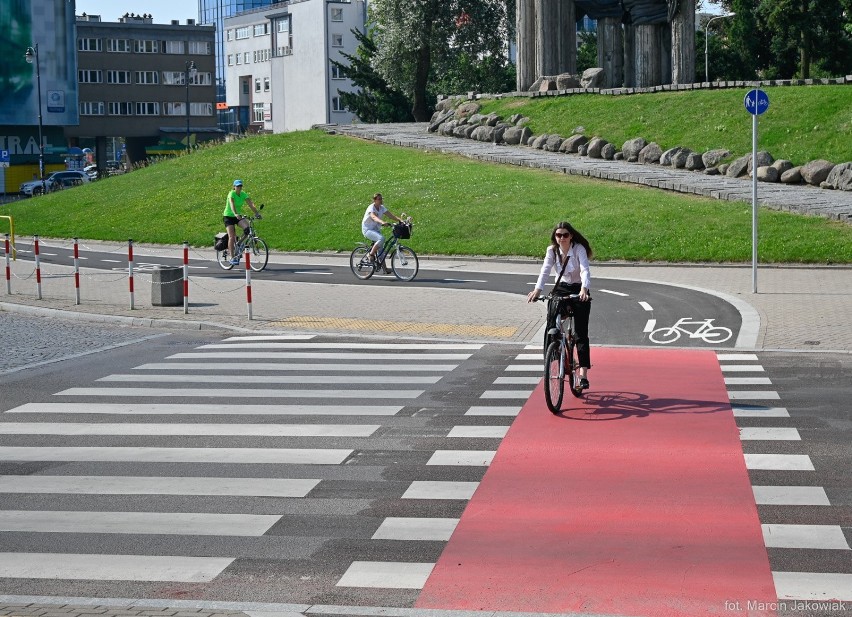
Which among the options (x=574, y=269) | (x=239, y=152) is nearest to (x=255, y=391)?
(x=574, y=269)

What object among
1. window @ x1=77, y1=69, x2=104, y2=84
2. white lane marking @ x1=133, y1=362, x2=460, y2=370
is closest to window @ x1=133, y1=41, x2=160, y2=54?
window @ x1=77, y1=69, x2=104, y2=84

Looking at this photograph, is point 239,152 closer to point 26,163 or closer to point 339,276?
point 339,276

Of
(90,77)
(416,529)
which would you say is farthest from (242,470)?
(90,77)

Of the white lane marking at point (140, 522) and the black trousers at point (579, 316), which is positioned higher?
the black trousers at point (579, 316)

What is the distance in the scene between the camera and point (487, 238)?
30766 mm

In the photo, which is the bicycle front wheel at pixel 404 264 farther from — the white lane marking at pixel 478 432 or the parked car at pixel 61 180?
the parked car at pixel 61 180

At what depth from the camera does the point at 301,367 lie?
1471 cm

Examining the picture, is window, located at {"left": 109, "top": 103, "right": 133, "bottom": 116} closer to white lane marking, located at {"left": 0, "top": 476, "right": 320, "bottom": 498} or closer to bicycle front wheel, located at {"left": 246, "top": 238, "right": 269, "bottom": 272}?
bicycle front wheel, located at {"left": 246, "top": 238, "right": 269, "bottom": 272}

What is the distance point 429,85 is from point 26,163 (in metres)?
34.6

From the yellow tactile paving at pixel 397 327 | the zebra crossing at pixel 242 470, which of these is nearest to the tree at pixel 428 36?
the yellow tactile paving at pixel 397 327

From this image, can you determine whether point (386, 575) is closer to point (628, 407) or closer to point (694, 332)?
point (628, 407)

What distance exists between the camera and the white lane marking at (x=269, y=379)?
1369 cm

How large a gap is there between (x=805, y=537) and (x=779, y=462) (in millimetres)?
2046

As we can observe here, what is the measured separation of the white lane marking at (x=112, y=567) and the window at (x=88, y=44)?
117840mm
